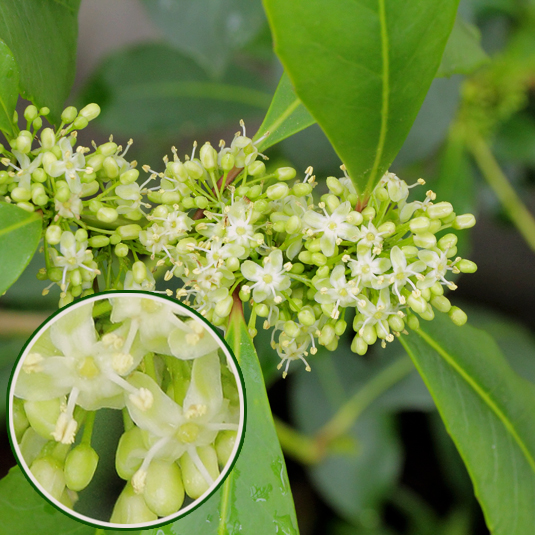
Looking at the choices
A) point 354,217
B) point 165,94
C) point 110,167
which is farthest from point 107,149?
point 165,94

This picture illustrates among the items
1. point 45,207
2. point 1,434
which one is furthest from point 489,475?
point 1,434

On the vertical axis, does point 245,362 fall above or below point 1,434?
above

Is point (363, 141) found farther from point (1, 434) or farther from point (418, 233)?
point (1, 434)

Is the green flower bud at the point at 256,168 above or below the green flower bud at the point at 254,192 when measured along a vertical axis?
above

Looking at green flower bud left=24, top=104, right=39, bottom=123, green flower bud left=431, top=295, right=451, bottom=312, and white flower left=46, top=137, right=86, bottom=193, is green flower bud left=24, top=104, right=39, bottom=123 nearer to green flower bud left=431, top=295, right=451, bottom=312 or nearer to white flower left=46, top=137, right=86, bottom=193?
white flower left=46, top=137, right=86, bottom=193

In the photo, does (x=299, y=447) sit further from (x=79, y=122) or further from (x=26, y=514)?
(x=79, y=122)

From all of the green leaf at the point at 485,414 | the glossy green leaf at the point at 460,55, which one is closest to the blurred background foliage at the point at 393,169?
the glossy green leaf at the point at 460,55

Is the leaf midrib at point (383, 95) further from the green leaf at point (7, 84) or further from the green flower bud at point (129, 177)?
the green leaf at point (7, 84)
